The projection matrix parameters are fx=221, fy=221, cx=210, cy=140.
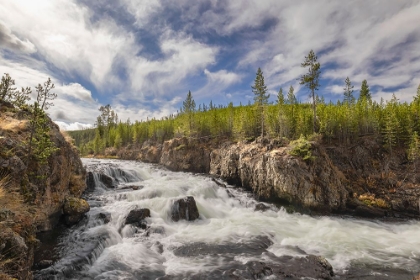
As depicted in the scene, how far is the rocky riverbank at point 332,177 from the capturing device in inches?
1220

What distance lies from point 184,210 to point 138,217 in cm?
508

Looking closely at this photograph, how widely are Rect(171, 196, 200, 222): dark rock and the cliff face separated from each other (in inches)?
422

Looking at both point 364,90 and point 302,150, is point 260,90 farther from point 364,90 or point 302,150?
point 364,90

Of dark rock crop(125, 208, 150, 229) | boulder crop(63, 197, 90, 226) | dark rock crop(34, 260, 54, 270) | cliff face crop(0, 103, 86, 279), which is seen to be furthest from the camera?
dark rock crop(125, 208, 150, 229)

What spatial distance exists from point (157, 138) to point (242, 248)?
9088 cm

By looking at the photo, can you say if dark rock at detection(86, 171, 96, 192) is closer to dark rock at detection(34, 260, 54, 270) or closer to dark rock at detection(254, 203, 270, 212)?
dark rock at detection(34, 260, 54, 270)

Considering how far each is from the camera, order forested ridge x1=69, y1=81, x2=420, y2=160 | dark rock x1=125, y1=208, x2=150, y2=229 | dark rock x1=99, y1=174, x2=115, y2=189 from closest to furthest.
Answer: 1. dark rock x1=125, y1=208, x2=150, y2=229
2. dark rock x1=99, y1=174, x2=115, y2=189
3. forested ridge x1=69, y1=81, x2=420, y2=160

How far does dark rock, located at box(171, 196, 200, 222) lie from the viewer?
2414 cm

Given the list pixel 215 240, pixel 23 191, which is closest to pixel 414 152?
pixel 215 240

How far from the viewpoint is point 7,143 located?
15.0 m

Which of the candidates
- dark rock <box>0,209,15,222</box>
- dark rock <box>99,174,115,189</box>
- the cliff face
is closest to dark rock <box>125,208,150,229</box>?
the cliff face

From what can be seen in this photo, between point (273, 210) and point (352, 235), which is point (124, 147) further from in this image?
point (352, 235)

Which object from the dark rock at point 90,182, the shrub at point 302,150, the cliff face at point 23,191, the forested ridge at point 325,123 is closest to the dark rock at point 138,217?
the cliff face at point 23,191

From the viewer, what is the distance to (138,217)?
71.7 ft
